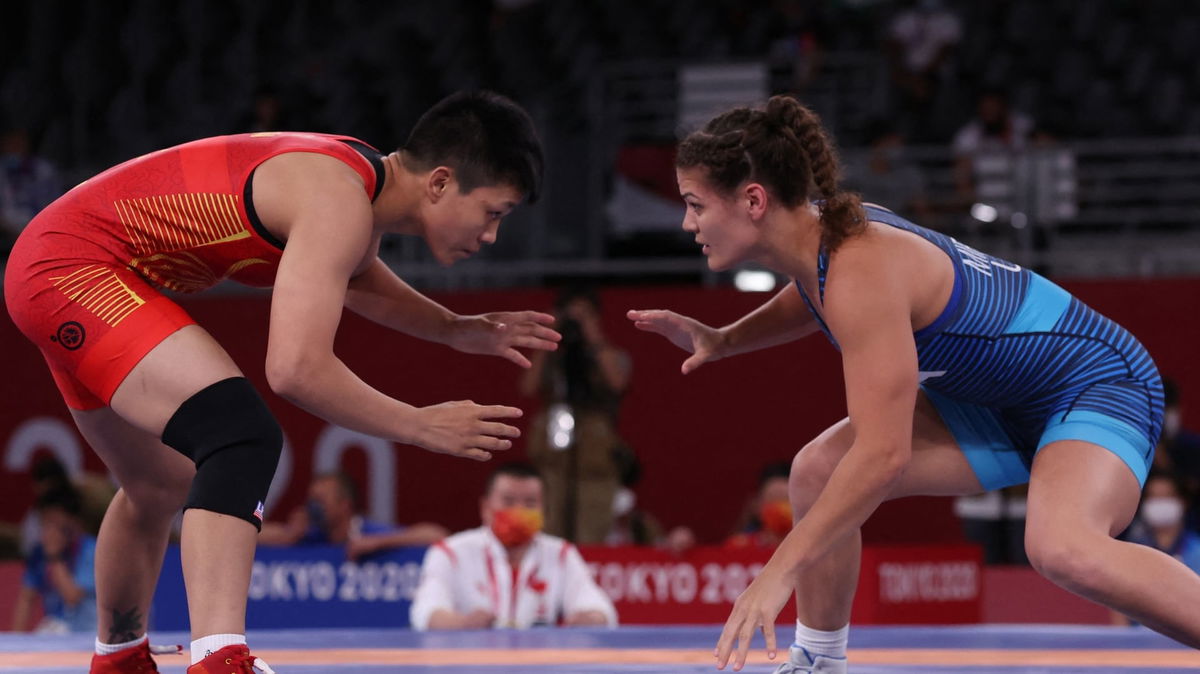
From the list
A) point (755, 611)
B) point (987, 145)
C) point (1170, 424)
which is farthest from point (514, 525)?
point (987, 145)

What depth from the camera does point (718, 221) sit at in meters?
2.95

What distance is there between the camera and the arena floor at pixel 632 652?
3684 mm

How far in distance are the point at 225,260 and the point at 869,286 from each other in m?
1.27

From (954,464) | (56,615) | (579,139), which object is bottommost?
(56,615)

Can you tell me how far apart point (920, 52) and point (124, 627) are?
8216 mm

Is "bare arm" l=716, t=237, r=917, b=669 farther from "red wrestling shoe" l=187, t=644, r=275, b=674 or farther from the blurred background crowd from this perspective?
the blurred background crowd

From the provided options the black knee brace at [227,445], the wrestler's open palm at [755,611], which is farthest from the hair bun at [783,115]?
the black knee brace at [227,445]

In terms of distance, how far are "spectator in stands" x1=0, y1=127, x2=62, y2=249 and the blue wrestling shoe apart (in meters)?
6.81

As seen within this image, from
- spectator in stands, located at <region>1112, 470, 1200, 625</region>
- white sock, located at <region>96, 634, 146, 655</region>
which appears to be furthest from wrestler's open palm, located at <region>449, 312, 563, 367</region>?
spectator in stands, located at <region>1112, 470, 1200, 625</region>

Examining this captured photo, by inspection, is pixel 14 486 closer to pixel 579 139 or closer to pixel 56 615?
pixel 56 615

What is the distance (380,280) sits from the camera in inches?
135

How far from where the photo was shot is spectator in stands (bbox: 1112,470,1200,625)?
582 cm

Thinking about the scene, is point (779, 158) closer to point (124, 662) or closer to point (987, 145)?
point (124, 662)

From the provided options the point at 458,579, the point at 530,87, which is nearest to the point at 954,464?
the point at 458,579
